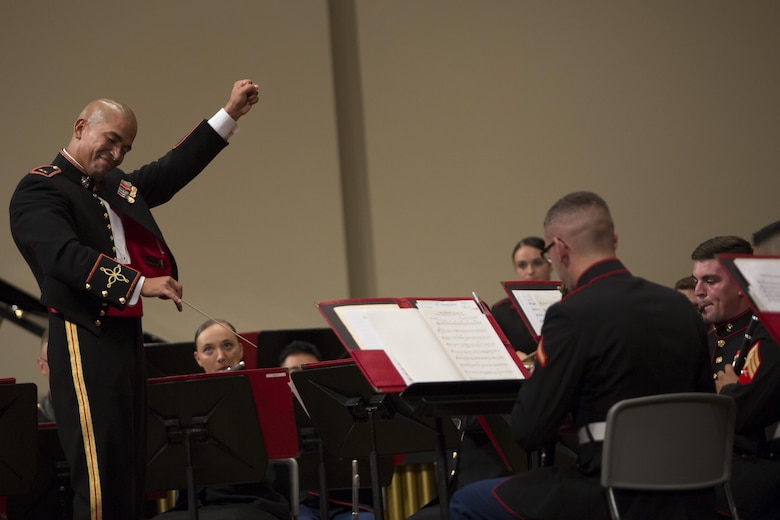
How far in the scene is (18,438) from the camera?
338 cm

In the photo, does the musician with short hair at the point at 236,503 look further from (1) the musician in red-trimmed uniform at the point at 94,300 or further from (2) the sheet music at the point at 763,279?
(2) the sheet music at the point at 763,279

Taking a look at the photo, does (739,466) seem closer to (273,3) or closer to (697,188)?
(697,188)

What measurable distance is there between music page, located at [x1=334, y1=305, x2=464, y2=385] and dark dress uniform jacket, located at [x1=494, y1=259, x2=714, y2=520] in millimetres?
276

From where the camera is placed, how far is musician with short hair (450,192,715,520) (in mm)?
2408

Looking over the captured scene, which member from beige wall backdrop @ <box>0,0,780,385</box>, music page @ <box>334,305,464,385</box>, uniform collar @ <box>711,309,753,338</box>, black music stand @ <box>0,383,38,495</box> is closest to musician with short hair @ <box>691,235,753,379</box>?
uniform collar @ <box>711,309,753,338</box>

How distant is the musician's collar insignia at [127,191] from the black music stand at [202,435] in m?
0.77

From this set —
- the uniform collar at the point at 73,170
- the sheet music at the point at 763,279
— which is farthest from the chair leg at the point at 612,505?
the uniform collar at the point at 73,170

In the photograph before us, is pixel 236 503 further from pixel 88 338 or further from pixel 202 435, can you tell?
pixel 88 338

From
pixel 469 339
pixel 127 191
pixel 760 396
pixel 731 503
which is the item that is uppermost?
pixel 127 191

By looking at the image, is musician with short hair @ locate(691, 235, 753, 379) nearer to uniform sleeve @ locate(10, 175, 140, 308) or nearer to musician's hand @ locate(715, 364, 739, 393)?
musician's hand @ locate(715, 364, 739, 393)

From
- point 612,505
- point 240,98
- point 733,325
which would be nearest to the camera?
point 612,505

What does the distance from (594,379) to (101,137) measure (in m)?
1.55

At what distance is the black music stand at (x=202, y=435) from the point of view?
3539mm

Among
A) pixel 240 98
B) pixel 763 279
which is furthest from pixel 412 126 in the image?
pixel 763 279
